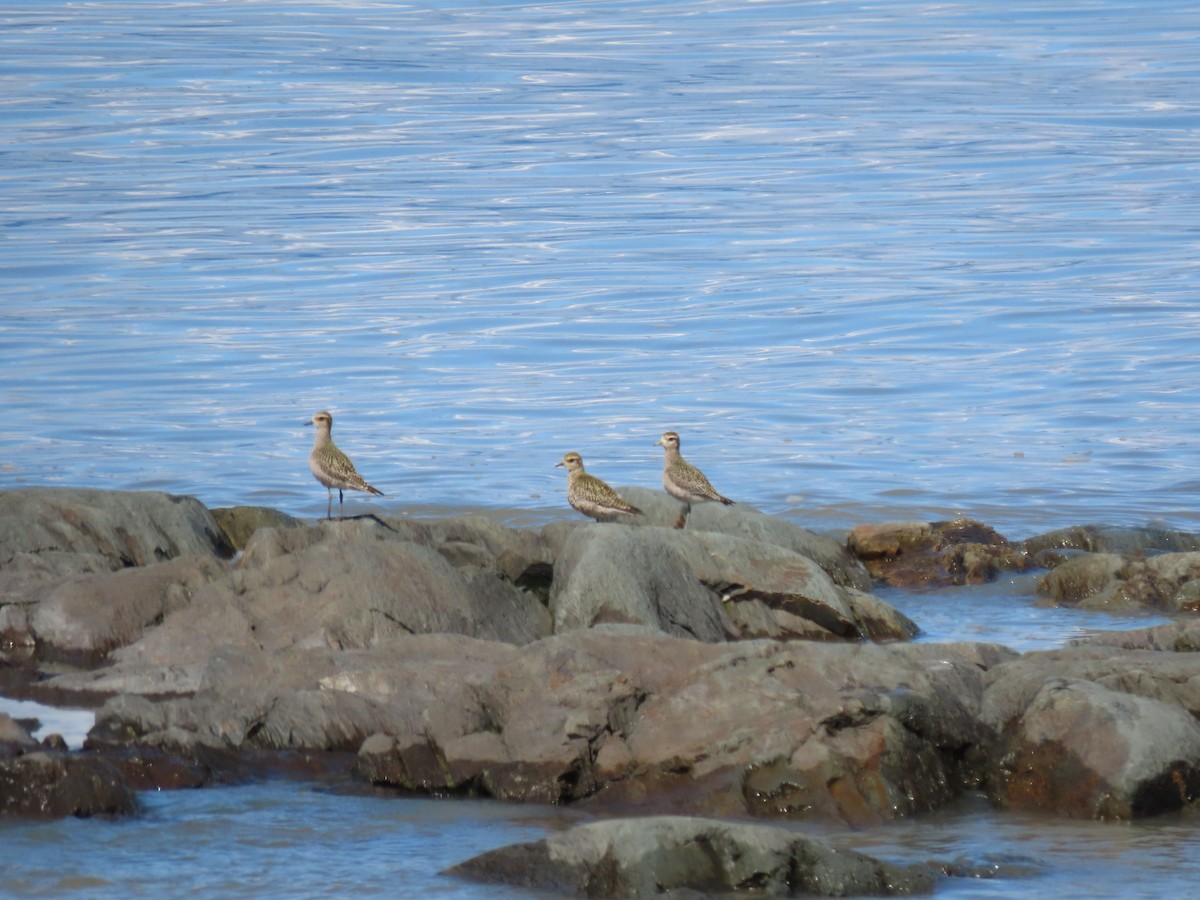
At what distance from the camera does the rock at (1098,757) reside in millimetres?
8477

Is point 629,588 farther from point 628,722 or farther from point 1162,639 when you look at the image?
point 1162,639

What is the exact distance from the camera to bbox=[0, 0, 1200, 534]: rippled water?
18062 millimetres

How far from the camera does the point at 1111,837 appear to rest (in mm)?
8234

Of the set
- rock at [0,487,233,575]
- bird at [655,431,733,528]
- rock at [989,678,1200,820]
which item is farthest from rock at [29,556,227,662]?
rock at [989,678,1200,820]

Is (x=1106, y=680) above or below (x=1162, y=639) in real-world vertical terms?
below

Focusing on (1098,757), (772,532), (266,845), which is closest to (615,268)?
(772,532)

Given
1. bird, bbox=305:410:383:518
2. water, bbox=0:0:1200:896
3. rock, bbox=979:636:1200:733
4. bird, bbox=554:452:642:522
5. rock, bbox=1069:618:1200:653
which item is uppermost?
water, bbox=0:0:1200:896

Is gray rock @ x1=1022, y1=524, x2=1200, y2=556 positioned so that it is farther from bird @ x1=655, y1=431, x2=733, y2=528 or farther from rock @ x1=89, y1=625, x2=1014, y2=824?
rock @ x1=89, y1=625, x2=1014, y2=824

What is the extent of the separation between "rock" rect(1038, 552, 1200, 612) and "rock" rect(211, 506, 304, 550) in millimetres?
5013

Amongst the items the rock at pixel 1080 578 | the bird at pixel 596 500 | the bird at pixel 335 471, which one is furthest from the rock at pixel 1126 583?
the bird at pixel 335 471

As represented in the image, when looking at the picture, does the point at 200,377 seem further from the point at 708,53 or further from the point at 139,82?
the point at 708,53

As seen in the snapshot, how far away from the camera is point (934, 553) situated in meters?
13.9

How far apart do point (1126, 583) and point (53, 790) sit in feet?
22.9

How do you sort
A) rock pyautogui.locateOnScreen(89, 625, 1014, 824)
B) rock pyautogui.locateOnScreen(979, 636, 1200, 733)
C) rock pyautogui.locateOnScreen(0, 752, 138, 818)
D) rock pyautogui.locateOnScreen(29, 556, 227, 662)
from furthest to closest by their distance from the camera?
1. rock pyautogui.locateOnScreen(29, 556, 227, 662)
2. rock pyautogui.locateOnScreen(979, 636, 1200, 733)
3. rock pyautogui.locateOnScreen(89, 625, 1014, 824)
4. rock pyautogui.locateOnScreen(0, 752, 138, 818)
